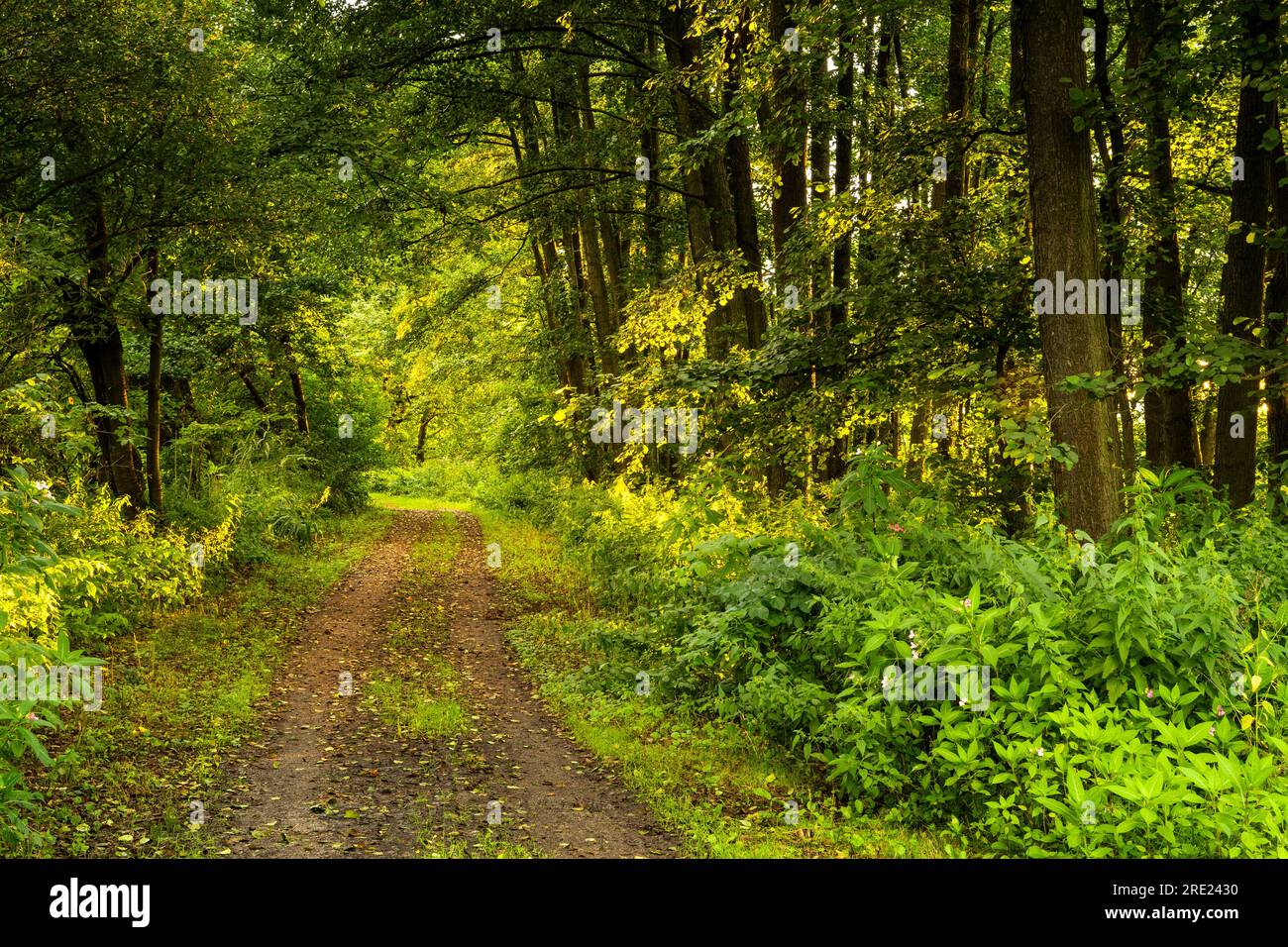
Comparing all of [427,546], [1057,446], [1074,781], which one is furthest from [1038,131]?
[427,546]

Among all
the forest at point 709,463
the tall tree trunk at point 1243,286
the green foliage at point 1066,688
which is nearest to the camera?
the green foliage at point 1066,688

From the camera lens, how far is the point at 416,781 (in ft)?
23.9

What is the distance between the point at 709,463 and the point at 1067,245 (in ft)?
17.4

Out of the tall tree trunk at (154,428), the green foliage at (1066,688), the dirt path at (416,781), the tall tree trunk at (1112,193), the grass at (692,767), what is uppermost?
the tall tree trunk at (1112,193)

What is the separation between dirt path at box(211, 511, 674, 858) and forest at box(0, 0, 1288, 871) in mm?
53

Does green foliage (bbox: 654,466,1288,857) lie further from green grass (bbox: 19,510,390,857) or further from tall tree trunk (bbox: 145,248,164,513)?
tall tree trunk (bbox: 145,248,164,513)

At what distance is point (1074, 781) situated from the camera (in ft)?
15.0

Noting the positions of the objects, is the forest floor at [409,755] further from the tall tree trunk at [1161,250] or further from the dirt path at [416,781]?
the tall tree trunk at [1161,250]

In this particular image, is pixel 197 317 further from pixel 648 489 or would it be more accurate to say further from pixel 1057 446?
pixel 1057 446

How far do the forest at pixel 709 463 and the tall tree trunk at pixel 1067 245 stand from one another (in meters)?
0.03

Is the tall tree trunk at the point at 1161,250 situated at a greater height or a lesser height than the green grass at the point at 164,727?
greater

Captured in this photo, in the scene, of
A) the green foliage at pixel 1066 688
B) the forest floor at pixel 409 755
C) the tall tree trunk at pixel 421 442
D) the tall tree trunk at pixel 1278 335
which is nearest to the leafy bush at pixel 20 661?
the forest floor at pixel 409 755

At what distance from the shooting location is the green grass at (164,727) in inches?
239

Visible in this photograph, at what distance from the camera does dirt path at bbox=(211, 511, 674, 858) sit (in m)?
5.98
